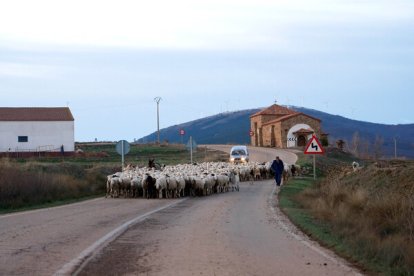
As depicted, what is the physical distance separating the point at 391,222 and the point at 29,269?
885 centimetres

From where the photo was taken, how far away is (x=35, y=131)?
65250 millimetres

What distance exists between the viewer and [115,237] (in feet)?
46.9

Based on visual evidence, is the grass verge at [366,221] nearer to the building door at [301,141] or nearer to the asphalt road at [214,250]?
the asphalt road at [214,250]

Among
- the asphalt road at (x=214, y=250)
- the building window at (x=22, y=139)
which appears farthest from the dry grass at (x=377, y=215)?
the building window at (x=22, y=139)

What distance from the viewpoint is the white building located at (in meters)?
64.4

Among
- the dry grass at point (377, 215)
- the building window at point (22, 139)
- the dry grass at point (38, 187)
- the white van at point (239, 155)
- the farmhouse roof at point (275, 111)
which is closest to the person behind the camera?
the dry grass at point (377, 215)

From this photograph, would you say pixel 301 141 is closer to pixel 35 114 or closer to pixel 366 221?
pixel 35 114

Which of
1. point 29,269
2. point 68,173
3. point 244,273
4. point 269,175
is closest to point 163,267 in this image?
point 244,273

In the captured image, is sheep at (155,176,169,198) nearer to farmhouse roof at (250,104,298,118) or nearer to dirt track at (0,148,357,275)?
dirt track at (0,148,357,275)

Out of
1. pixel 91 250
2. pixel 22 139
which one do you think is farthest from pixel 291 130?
pixel 91 250

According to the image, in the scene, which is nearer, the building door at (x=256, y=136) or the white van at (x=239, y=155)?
the white van at (x=239, y=155)

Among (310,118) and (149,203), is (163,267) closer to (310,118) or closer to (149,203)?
(149,203)

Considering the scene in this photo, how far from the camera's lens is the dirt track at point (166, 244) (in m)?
10.4

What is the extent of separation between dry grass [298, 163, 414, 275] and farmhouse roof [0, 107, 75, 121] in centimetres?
4141
